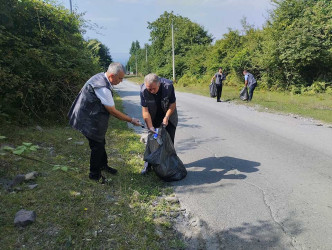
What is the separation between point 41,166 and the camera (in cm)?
435

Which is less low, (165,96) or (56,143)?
(165,96)

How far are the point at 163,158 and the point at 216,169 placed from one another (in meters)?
1.10

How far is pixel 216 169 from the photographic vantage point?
181 inches

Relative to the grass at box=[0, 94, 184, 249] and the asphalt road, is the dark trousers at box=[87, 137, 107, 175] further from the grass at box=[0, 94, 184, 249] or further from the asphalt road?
the asphalt road

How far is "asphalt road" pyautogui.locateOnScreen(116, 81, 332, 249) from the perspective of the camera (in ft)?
9.35

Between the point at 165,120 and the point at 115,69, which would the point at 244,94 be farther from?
the point at 115,69

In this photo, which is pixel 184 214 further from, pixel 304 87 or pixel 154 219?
pixel 304 87

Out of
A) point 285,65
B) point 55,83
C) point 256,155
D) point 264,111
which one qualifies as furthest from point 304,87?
point 55,83

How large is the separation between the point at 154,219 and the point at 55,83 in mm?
5239

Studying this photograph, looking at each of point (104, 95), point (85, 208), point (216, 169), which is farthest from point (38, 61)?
point (216, 169)

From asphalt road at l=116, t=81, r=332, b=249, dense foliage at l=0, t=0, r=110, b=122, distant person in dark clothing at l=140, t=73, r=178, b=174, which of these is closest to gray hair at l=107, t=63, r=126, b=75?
distant person in dark clothing at l=140, t=73, r=178, b=174

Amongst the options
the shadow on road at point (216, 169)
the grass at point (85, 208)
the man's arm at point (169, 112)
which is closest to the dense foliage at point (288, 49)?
the shadow on road at point (216, 169)

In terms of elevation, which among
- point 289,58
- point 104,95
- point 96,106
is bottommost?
point 96,106

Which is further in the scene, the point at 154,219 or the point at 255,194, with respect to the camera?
the point at 255,194
